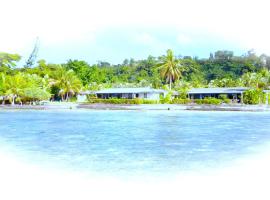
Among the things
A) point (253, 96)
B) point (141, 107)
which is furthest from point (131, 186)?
point (253, 96)

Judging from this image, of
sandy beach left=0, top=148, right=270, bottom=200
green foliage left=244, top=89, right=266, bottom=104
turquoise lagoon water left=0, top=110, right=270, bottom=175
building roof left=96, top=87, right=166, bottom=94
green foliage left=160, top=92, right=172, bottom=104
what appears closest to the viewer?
sandy beach left=0, top=148, right=270, bottom=200

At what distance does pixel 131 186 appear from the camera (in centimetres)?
496

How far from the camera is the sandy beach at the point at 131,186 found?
4664 mm

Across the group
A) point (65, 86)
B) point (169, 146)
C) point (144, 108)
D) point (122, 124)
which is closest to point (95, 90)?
point (65, 86)

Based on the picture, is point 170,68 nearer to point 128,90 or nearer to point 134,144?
point 128,90

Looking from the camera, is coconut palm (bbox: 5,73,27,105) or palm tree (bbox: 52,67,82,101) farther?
palm tree (bbox: 52,67,82,101)

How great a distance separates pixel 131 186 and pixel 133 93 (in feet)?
55.6

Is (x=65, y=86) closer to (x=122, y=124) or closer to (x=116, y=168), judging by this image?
(x=122, y=124)

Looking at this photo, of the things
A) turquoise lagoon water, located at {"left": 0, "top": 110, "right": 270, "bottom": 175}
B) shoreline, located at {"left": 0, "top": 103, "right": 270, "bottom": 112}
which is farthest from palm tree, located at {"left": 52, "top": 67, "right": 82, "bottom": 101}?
turquoise lagoon water, located at {"left": 0, "top": 110, "right": 270, "bottom": 175}

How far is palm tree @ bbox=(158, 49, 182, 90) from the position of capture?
75.7ft

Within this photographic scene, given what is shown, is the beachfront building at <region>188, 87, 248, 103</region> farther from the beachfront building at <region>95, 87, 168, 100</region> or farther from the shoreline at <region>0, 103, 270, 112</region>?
the shoreline at <region>0, 103, 270, 112</region>

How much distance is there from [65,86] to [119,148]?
1531cm

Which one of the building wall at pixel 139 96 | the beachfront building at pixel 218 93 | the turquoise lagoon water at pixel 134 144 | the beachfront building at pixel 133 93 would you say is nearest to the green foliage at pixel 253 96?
the beachfront building at pixel 218 93

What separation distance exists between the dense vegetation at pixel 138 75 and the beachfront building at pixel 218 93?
0.53 meters
